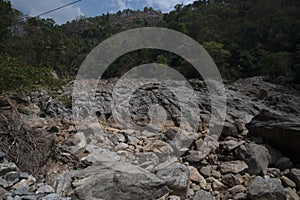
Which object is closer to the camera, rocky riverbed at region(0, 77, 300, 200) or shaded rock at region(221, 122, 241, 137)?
rocky riverbed at region(0, 77, 300, 200)

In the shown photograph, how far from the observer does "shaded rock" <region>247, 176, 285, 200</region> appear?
3.12m

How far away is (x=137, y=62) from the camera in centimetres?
1492

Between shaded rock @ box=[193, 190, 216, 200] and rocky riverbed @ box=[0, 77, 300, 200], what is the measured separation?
1 cm

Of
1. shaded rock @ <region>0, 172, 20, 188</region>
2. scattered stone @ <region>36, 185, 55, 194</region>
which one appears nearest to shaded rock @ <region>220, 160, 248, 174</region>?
scattered stone @ <region>36, 185, 55, 194</region>

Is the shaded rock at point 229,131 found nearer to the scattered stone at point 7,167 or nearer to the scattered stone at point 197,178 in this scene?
the scattered stone at point 197,178

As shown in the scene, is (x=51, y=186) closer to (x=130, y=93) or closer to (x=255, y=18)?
(x=130, y=93)

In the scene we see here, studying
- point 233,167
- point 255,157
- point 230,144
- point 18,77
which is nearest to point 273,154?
point 255,157

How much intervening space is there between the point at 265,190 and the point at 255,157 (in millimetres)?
673

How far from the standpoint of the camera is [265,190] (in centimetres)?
316

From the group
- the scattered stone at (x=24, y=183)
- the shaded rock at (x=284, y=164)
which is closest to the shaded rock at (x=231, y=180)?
the shaded rock at (x=284, y=164)

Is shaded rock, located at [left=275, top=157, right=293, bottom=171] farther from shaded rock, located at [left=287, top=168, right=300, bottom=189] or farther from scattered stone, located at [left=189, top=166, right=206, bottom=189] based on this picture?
scattered stone, located at [left=189, top=166, right=206, bottom=189]

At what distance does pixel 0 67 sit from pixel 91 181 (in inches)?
104

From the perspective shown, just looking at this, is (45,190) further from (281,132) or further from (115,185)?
(281,132)

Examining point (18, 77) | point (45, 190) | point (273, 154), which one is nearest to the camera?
point (45, 190)
